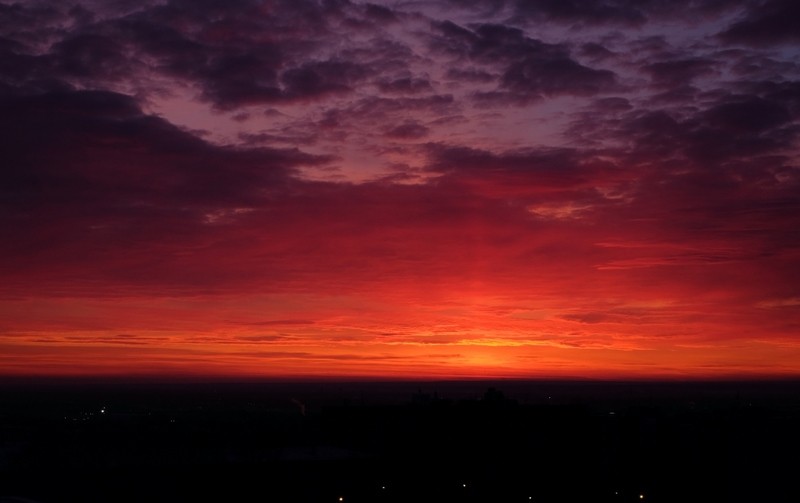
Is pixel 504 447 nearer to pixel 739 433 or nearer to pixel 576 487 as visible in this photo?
pixel 576 487

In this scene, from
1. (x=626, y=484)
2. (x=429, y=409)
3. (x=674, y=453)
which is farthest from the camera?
(x=429, y=409)

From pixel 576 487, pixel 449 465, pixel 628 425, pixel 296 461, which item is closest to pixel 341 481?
pixel 296 461

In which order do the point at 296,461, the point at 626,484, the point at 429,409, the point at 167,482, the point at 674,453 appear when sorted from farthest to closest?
the point at 429,409, the point at 674,453, the point at 626,484, the point at 296,461, the point at 167,482

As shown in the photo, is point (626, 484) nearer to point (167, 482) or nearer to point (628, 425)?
point (628, 425)

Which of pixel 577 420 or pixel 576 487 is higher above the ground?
pixel 577 420

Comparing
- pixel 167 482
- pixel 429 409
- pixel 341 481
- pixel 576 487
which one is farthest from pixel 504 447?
pixel 167 482

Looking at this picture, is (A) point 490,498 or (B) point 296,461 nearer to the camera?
(B) point 296,461
